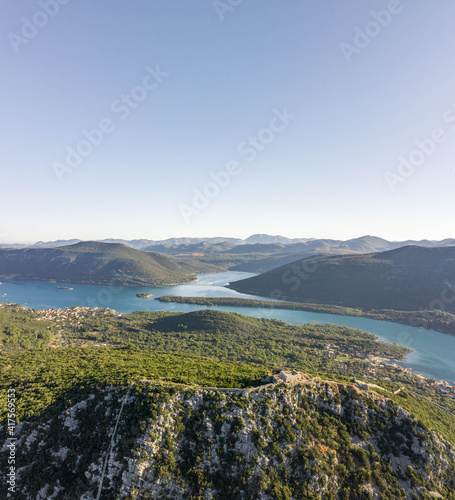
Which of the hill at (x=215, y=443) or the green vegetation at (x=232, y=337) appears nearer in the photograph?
the hill at (x=215, y=443)

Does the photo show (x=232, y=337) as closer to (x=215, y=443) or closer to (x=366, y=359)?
(x=366, y=359)

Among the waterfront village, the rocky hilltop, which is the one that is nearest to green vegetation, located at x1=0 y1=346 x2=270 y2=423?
the rocky hilltop

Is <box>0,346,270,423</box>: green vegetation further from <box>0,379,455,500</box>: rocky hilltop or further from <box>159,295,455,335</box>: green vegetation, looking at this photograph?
<box>159,295,455,335</box>: green vegetation

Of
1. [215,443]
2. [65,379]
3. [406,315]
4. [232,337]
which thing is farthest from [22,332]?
[406,315]

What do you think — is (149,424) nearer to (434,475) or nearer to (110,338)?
(434,475)

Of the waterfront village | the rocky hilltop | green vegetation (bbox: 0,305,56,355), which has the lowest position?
the waterfront village

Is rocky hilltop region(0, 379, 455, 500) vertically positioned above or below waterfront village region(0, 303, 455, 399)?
above

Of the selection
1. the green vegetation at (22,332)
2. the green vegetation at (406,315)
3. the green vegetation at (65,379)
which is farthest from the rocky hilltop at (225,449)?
the green vegetation at (406,315)

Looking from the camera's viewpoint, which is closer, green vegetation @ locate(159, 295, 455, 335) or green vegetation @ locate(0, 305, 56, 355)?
green vegetation @ locate(0, 305, 56, 355)

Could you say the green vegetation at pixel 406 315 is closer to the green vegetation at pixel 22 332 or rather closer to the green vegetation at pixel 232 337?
the green vegetation at pixel 232 337
